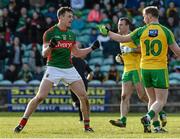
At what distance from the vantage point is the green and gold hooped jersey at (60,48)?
1648 cm

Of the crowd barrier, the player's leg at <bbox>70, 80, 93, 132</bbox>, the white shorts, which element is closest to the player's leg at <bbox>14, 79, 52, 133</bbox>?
the white shorts

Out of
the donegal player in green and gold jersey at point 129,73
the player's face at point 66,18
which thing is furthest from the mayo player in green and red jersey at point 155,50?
the donegal player in green and gold jersey at point 129,73

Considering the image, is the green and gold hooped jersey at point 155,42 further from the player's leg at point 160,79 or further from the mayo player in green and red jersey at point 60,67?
the mayo player in green and red jersey at point 60,67

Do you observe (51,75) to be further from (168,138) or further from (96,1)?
(96,1)

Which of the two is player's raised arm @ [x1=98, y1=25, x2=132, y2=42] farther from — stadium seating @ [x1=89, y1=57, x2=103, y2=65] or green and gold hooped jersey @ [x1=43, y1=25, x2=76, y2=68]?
stadium seating @ [x1=89, y1=57, x2=103, y2=65]

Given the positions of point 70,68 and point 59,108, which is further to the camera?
point 59,108

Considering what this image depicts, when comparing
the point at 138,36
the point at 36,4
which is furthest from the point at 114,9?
the point at 138,36

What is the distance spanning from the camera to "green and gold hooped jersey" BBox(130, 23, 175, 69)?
1609 centimetres

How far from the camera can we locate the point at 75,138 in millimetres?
14609

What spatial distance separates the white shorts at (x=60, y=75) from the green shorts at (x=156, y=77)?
5.02 ft

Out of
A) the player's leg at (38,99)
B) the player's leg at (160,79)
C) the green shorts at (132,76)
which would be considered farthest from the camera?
the green shorts at (132,76)

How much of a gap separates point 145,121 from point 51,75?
2.31 meters

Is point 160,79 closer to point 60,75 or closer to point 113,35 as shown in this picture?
point 113,35

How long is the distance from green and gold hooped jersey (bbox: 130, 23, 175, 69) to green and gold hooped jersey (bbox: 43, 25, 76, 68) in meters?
1.55
